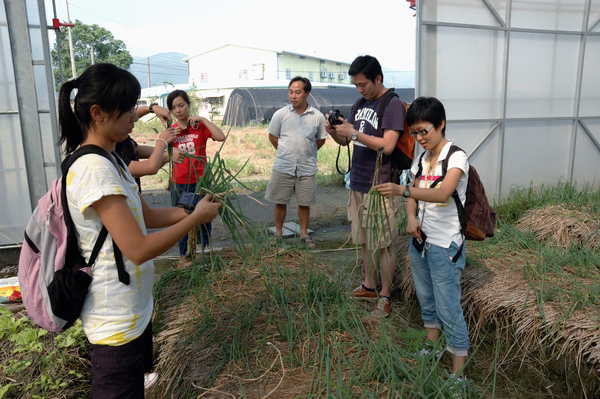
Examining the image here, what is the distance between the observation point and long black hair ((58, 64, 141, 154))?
1.39m

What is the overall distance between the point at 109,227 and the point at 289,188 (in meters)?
3.29

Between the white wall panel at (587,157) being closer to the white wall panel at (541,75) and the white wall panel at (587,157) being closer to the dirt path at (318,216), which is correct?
the white wall panel at (541,75)

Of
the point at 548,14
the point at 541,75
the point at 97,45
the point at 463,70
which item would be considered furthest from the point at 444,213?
the point at 97,45

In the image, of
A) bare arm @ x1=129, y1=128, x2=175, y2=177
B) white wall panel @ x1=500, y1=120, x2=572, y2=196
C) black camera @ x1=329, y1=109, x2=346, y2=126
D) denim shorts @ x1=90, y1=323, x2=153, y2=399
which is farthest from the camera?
white wall panel @ x1=500, y1=120, x2=572, y2=196

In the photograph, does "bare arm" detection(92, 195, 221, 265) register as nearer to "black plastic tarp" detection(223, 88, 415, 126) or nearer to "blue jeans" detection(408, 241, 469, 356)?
"blue jeans" detection(408, 241, 469, 356)

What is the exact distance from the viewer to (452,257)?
2268 mm

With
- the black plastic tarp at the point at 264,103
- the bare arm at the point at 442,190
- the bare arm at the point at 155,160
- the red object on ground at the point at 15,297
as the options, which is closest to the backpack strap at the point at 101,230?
the bare arm at the point at 155,160

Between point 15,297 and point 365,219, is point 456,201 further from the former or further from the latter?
point 15,297

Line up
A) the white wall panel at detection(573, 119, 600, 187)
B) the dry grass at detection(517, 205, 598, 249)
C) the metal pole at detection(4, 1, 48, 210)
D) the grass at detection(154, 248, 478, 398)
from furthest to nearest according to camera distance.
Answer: the white wall panel at detection(573, 119, 600, 187)
the metal pole at detection(4, 1, 48, 210)
the dry grass at detection(517, 205, 598, 249)
the grass at detection(154, 248, 478, 398)

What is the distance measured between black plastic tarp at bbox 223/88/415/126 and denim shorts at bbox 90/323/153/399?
17.9 meters

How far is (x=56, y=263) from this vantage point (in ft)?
4.55

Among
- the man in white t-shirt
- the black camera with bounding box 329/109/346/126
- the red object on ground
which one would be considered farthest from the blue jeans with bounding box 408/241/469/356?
the red object on ground

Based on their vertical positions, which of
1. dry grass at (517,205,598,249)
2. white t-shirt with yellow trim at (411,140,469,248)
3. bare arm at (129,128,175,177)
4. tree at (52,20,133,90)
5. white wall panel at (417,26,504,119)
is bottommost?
dry grass at (517,205,598,249)

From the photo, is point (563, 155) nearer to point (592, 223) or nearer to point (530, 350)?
point (592, 223)
